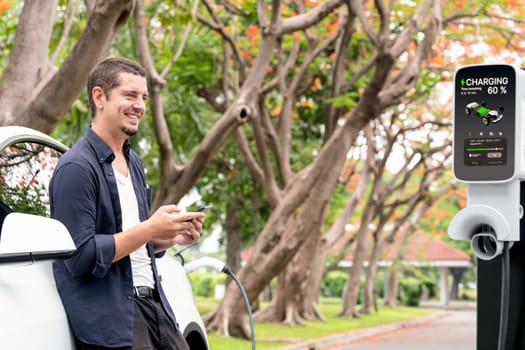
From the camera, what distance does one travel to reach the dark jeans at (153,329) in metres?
4.06

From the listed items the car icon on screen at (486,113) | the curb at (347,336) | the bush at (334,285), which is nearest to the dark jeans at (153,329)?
the car icon on screen at (486,113)

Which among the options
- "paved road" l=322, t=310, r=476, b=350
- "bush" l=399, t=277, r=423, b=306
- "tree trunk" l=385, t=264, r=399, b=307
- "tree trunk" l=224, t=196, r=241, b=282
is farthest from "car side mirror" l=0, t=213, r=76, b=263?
"bush" l=399, t=277, r=423, b=306

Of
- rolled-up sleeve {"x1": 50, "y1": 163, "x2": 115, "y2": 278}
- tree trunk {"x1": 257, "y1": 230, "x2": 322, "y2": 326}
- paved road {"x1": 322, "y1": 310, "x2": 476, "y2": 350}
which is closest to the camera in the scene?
rolled-up sleeve {"x1": 50, "y1": 163, "x2": 115, "y2": 278}

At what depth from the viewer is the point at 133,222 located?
4.12 meters

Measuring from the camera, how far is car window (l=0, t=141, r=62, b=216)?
13.4 ft

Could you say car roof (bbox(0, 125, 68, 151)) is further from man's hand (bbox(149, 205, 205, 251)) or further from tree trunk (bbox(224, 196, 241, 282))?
tree trunk (bbox(224, 196, 241, 282))

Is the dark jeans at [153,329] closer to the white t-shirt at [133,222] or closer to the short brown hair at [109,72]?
the white t-shirt at [133,222]

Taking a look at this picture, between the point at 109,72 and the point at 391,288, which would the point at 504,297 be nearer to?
the point at 109,72

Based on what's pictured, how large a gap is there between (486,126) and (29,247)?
1.79 meters

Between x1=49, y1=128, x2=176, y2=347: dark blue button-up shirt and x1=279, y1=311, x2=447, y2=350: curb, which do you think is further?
x1=279, y1=311, x2=447, y2=350: curb

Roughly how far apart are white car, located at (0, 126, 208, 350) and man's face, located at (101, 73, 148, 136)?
15.6 inches

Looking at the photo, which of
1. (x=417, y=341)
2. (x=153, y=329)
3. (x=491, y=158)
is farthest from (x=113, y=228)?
(x=417, y=341)

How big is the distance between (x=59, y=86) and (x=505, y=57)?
14.6 m

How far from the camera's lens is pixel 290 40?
23000mm
